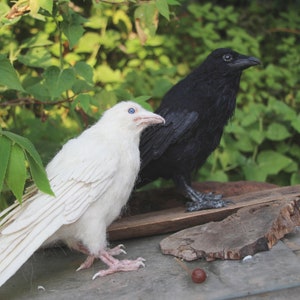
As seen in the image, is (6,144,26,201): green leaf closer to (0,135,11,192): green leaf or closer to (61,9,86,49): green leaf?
(0,135,11,192): green leaf

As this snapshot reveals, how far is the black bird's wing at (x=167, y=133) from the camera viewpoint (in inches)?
102

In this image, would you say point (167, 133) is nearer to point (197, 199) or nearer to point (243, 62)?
point (197, 199)

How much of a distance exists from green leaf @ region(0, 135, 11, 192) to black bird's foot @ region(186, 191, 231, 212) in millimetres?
951

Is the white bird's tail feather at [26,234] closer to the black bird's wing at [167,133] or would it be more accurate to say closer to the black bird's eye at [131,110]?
the black bird's eye at [131,110]

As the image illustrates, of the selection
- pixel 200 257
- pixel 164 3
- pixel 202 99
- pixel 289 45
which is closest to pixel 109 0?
pixel 164 3

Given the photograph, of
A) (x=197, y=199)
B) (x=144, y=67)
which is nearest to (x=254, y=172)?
(x=197, y=199)

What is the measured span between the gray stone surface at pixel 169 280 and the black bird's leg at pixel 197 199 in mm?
355

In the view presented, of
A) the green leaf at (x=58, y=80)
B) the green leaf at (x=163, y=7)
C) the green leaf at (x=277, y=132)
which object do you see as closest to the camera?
the green leaf at (x=163, y=7)

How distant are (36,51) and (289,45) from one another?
230 centimetres

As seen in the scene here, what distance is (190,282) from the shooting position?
2098 mm

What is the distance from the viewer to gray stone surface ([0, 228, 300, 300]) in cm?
201

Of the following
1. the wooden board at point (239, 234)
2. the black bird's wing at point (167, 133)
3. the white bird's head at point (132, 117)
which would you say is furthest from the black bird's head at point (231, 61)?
the wooden board at point (239, 234)

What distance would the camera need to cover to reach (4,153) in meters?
1.99

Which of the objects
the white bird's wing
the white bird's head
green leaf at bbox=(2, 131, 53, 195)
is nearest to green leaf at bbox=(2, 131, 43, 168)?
green leaf at bbox=(2, 131, 53, 195)
